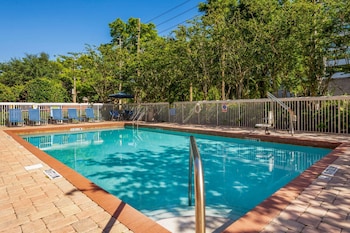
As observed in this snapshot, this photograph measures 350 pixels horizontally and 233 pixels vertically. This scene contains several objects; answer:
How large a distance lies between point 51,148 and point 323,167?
26.3 ft

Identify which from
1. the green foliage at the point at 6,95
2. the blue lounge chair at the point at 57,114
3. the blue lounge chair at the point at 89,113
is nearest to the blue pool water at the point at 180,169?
the blue lounge chair at the point at 57,114

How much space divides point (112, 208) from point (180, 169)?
9.76 feet

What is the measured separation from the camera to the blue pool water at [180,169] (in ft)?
12.2

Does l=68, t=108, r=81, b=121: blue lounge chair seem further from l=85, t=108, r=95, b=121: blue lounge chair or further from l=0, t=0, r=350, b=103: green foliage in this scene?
l=0, t=0, r=350, b=103: green foliage

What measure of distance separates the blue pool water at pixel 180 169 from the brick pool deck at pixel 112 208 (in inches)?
32.1

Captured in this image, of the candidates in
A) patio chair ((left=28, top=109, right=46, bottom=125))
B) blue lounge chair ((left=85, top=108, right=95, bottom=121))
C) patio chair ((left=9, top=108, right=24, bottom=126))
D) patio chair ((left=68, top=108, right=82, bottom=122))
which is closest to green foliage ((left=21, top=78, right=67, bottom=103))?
blue lounge chair ((left=85, top=108, right=95, bottom=121))

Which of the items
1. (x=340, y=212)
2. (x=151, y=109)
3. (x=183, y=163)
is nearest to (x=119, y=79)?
(x=151, y=109)

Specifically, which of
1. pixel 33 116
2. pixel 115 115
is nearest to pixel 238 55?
pixel 115 115

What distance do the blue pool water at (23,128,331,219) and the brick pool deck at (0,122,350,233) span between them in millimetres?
815

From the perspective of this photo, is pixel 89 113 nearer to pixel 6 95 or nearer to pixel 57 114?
pixel 57 114

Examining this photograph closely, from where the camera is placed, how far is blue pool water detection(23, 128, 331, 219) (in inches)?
146

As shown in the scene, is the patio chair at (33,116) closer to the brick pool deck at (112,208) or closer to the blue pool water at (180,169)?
the blue pool water at (180,169)

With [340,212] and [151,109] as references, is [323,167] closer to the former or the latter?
[340,212]

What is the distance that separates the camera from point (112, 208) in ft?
8.43
